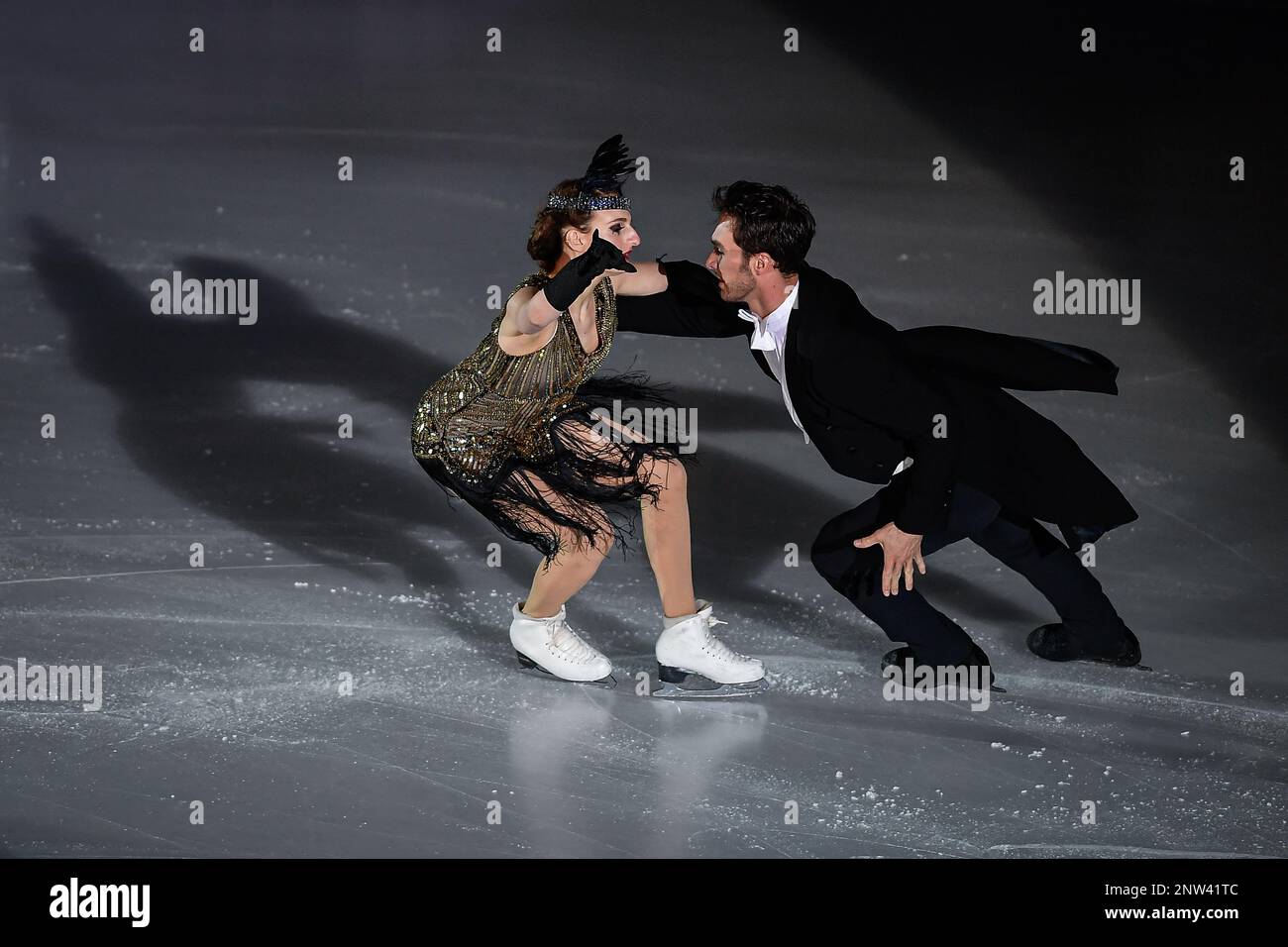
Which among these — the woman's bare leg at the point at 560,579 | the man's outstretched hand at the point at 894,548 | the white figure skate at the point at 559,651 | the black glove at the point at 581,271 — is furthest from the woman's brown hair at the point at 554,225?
the man's outstretched hand at the point at 894,548

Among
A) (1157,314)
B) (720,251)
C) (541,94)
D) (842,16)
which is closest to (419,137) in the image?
(541,94)

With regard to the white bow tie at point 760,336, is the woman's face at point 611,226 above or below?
above

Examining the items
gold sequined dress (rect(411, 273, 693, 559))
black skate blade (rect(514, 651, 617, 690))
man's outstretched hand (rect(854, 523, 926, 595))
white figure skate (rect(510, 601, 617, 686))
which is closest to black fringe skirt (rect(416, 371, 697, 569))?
gold sequined dress (rect(411, 273, 693, 559))

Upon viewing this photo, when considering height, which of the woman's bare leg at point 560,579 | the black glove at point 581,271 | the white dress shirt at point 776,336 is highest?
the black glove at point 581,271

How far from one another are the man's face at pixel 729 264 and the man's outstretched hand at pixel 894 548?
60cm

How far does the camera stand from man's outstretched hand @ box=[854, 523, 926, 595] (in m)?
3.64

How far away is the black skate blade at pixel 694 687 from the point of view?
3828mm

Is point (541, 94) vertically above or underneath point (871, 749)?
above

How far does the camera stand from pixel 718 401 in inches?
221

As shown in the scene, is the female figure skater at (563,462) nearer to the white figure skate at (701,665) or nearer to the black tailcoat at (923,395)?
the white figure skate at (701,665)

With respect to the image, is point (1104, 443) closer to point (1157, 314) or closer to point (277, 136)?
point (1157, 314)

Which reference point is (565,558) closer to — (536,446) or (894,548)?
(536,446)

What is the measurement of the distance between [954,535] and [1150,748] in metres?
0.64

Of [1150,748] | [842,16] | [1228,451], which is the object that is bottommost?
[1150,748]
